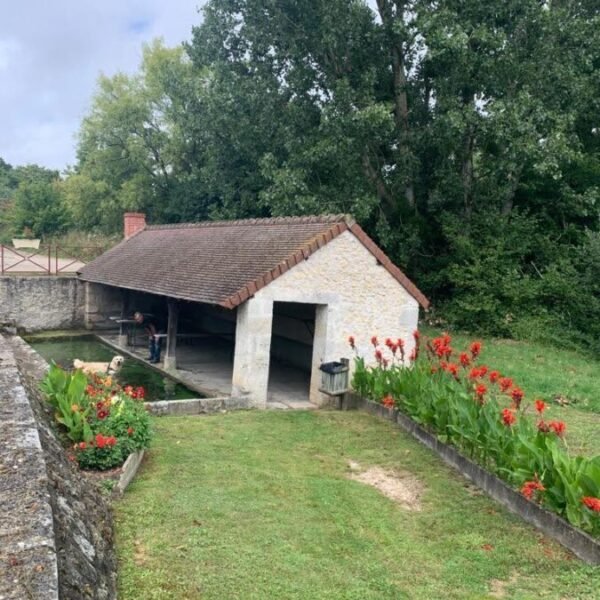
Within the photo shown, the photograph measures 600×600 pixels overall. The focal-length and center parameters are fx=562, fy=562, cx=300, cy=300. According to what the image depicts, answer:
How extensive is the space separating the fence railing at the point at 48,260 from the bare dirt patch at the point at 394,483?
1657cm

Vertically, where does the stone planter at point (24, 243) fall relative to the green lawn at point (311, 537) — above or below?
above

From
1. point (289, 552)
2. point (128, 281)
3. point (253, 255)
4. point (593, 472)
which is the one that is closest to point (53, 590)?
point (289, 552)

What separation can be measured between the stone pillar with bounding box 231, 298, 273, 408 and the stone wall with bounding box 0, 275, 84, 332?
11202 mm

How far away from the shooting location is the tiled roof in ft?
35.7

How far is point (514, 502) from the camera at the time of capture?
5863 mm

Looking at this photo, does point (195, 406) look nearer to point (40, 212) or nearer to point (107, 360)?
point (107, 360)

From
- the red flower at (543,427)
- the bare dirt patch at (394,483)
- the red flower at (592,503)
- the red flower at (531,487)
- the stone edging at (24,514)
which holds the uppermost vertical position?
the stone edging at (24,514)

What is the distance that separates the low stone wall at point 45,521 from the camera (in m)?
2.53

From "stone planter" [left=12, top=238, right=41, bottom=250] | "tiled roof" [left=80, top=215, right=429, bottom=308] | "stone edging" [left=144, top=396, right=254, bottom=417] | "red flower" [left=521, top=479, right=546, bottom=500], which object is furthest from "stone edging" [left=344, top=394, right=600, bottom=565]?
"stone planter" [left=12, top=238, right=41, bottom=250]

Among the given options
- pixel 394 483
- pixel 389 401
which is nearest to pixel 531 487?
pixel 394 483

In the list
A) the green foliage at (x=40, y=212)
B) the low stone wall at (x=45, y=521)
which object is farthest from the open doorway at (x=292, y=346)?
the green foliage at (x=40, y=212)

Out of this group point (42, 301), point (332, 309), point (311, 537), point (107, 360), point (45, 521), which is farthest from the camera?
point (42, 301)

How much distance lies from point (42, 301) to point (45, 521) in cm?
1804

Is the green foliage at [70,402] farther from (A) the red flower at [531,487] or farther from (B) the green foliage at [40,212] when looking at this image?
(B) the green foliage at [40,212]
